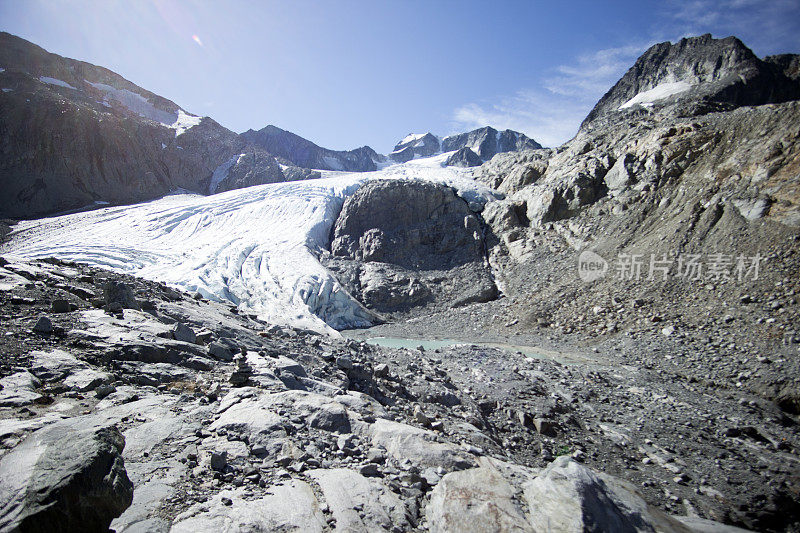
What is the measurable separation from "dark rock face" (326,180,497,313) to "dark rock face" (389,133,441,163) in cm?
6873

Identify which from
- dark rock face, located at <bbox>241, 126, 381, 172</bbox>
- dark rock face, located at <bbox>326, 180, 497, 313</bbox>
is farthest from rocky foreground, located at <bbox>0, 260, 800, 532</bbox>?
dark rock face, located at <bbox>241, 126, 381, 172</bbox>

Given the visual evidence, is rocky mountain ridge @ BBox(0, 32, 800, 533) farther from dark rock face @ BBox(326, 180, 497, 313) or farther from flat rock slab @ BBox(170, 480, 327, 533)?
dark rock face @ BBox(326, 180, 497, 313)

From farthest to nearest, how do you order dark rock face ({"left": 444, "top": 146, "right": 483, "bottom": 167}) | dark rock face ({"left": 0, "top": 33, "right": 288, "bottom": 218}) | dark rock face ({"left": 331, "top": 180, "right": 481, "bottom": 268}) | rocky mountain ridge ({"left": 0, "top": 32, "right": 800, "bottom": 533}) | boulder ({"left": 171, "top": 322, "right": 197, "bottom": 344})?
dark rock face ({"left": 444, "top": 146, "right": 483, "bottom": 167})
dark rock face ({"left": 0, "top": 33, "right": 288, "bottom": 218})
dark rock face ({"left": 331, "top": 180, "right": 481, "bottom": 268})
boulder ({"left": 171, "top": 322, "right": 197, "bottom": 344})
rocky mountain ridge ({"left": 0, "top": 32, "right": 800, "bottom": 533})

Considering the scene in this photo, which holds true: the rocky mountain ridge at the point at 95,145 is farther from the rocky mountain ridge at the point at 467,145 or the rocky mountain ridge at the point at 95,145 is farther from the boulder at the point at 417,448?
the boulder at the point at 417,448

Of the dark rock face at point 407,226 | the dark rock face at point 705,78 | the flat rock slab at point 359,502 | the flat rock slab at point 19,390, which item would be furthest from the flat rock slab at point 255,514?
the dark rock face at point 705,78

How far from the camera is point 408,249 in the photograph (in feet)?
105

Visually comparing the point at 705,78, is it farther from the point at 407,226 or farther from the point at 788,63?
the point at 407,226

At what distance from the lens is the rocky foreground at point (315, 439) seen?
3016 millimetres

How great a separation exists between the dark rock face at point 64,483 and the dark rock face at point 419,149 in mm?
101460

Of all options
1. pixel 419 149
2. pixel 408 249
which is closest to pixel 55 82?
pixel 408 249

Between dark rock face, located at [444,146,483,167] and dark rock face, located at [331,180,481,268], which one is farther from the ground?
dark rock face, located at [444,146,483,167]

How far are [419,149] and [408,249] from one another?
78.5 metres

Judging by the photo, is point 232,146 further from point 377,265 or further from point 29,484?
point 29,484

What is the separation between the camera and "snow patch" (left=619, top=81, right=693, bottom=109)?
144 feet
